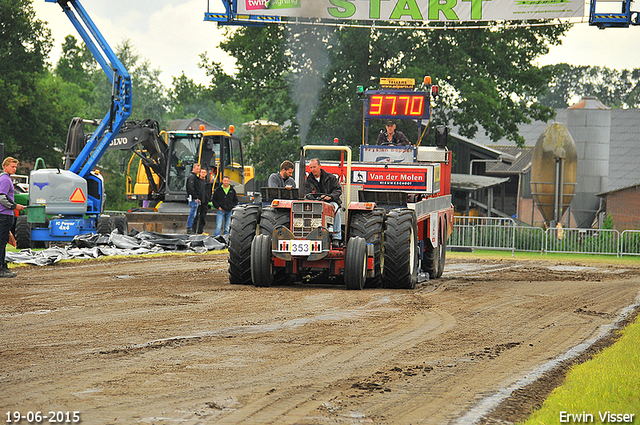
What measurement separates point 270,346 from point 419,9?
18.8m

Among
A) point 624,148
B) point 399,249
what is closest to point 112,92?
point 399,249

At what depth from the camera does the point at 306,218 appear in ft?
41.2

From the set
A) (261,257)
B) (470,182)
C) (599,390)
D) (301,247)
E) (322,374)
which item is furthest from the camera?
(470,182)

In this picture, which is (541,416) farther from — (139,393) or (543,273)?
(543,273)

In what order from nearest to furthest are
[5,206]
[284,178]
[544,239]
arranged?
[5,206]
[284,178]
[544,239]

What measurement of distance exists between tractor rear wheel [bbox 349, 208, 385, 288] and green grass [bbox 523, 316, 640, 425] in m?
5.39

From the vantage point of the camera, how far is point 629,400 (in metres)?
5.83

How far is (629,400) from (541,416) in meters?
0.83

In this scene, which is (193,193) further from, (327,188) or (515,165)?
(515,165)

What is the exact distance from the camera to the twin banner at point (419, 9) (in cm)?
2412

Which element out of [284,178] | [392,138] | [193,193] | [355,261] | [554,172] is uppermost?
[392,138]

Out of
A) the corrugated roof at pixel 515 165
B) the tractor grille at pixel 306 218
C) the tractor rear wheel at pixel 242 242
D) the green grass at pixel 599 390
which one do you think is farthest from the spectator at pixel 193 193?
the corrugated roof at pixel 515 165

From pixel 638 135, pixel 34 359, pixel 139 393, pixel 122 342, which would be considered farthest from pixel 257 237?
pixel 638 135

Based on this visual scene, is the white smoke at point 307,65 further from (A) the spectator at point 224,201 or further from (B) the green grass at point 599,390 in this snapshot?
(B) the green grass at point 599,390
